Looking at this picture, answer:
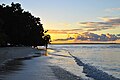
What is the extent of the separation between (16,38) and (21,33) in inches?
72.0

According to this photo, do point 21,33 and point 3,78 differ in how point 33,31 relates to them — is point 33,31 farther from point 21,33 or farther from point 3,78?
point 3,78

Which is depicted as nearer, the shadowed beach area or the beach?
the shadowed beach area

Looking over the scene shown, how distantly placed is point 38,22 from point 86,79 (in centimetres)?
9722

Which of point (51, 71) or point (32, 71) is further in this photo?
point (51, 71)

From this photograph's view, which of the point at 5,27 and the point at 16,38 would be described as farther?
the point at 16,38

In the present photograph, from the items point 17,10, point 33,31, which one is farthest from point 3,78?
point 33,31

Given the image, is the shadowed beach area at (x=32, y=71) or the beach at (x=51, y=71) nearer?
the shadowed beach area at (x=32, y=71)

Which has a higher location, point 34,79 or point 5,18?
point 5,18

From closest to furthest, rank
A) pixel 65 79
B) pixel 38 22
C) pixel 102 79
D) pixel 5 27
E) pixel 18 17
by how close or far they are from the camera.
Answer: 1. pixel 65 79
2. pixel 102 79
3. pixel 5 27
4. pixel 18 17
5. pixel 38 22

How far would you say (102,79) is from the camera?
22.2 m

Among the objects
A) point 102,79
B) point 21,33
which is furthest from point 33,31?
point 102,79

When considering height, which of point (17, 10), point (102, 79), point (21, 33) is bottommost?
point (102, 79)

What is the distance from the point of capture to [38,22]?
4599 inches

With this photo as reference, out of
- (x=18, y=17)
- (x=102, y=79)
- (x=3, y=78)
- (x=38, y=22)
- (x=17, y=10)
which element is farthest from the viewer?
(x=38, y=22)
